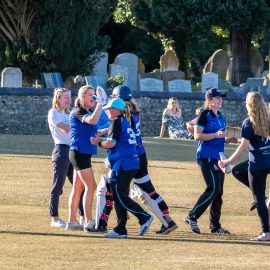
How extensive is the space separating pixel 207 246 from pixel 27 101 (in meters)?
24.3

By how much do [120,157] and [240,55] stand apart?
39513mm

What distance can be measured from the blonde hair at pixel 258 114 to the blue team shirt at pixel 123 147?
1.37 m

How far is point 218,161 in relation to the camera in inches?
540

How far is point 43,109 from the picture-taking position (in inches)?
1436

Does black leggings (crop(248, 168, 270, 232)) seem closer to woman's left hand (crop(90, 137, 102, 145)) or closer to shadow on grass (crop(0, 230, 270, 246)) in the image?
shadow on grass (crop(0, 230, 270, 246))

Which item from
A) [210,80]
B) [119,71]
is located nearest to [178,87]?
[210,80]

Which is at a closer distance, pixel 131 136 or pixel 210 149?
pixel 131 136

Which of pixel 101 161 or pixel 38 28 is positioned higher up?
pixel 38 28

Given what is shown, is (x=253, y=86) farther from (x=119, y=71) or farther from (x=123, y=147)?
(x=123, y=147)

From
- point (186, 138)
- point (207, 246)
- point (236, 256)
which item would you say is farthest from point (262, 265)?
point (186, 138)

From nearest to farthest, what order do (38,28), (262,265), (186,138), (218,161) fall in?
(262,265) < (218,161) < (186,138) < (38,28)

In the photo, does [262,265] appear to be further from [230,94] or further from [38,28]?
[38,28]

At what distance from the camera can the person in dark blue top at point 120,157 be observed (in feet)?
42.9

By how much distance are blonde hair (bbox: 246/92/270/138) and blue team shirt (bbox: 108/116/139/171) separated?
1.37 m
